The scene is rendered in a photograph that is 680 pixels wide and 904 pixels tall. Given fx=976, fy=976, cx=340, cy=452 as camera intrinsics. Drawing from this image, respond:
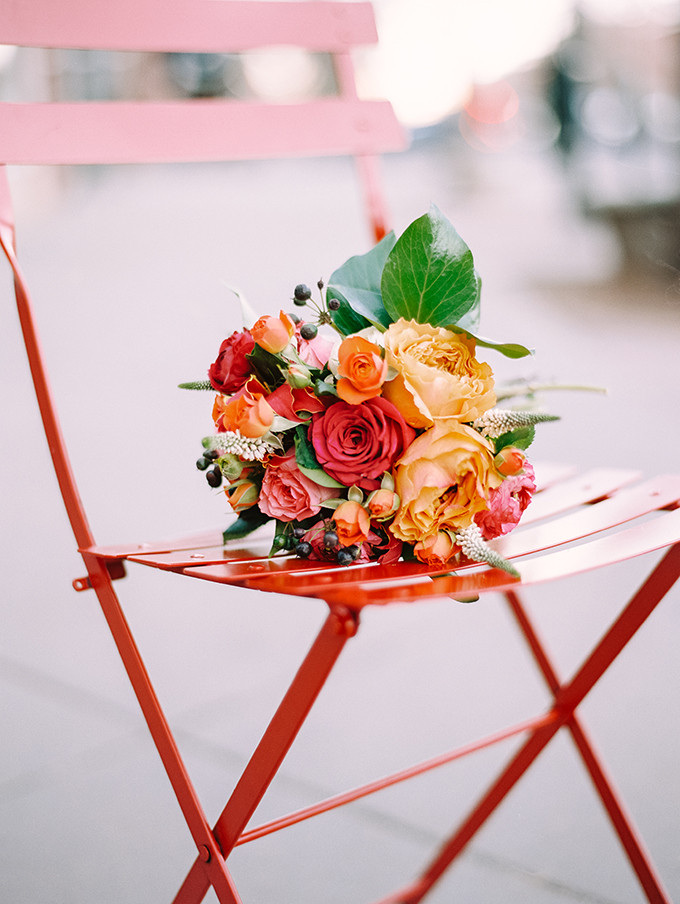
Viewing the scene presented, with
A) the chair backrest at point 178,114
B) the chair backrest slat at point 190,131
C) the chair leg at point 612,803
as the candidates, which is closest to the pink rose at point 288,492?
the chair backrest at point 178,114

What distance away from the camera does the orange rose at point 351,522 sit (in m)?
0.87

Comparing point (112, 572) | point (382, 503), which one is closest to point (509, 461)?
point (382, 503)

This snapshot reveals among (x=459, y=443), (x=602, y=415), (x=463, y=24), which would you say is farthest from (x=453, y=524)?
(x=463, y=24)

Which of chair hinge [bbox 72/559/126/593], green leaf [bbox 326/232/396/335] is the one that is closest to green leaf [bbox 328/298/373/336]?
green leaf [bbox 326/232/396/335]

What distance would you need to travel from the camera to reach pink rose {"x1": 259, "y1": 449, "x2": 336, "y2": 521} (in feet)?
2.93

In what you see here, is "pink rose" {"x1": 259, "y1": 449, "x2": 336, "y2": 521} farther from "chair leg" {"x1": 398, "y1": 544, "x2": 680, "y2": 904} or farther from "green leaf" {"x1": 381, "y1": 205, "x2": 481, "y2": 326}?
"chair leg" {"x1": 398, "y1": 544, "x2": 680, "y2": 904}

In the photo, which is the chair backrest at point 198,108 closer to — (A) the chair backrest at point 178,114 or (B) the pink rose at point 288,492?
(A) the chair backrest at point 178,114

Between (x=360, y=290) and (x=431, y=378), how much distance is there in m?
0.14

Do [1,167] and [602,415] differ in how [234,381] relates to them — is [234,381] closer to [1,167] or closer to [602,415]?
[1,167]

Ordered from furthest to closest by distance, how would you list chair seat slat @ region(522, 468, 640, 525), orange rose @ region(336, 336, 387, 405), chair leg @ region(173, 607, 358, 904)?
chair seat slat @ region(522, 468, 640, 525)
orange rose @ region(336, 336, 387, 405)
chair leg @ region(173, 607, 358, 904)

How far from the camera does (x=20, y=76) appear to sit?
35.2 ft

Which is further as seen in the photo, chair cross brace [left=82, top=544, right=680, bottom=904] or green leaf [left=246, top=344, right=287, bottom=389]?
green leaf [left=246, top=344, right=287, bottom=389]

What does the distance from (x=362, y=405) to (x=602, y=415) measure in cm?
265

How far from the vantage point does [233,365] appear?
3.06 ft
